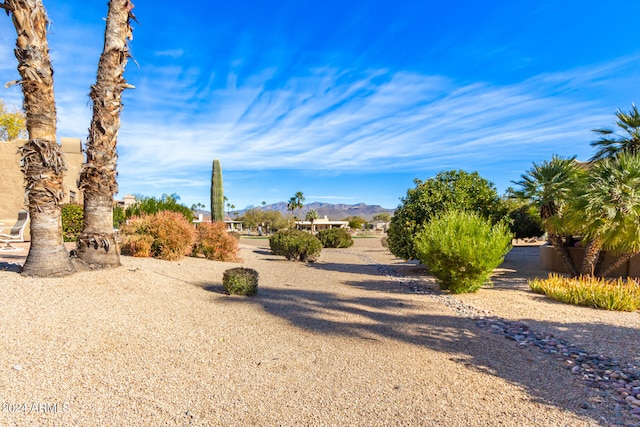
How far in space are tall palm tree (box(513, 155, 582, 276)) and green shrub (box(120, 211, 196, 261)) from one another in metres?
10.4

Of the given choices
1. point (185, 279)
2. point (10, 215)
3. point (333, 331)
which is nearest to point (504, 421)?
point (333, 331)

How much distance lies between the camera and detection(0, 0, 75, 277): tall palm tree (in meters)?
6.89

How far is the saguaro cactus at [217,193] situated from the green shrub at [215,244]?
29.0 ft

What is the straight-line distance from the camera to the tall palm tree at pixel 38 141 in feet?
22.6

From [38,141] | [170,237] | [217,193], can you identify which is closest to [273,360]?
[38,141]

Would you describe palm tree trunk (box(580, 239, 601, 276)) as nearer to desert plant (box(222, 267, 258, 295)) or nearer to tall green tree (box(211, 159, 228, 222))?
desert plant (box(222, 267, 258, 295))

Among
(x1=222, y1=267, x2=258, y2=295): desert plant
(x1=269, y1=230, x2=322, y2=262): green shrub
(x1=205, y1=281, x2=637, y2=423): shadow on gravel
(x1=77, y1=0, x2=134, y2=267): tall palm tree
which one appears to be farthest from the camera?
(x1=269, y1=230, x2=322, y2=262): green shrub

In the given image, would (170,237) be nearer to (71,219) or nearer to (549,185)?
(71,219)

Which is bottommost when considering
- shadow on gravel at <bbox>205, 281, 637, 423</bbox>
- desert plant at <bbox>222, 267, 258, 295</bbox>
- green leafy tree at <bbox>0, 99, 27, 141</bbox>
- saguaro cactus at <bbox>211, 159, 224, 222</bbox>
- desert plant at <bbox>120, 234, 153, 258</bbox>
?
shadow on gravel at <bbox>205, 281, 637, 423</bbox>

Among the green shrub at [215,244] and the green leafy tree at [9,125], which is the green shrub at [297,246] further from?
the green leafy tree at [9,125]

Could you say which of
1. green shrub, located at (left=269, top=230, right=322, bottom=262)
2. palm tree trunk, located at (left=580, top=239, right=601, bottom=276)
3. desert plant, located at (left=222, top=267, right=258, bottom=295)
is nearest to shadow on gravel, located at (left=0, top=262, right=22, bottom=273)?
desert plant, located at (left=222, top=267, right=258, bottom=295)

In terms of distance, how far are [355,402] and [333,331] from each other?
2.25m

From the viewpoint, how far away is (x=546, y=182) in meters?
10.4

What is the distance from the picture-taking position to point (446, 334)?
19.1 feet
